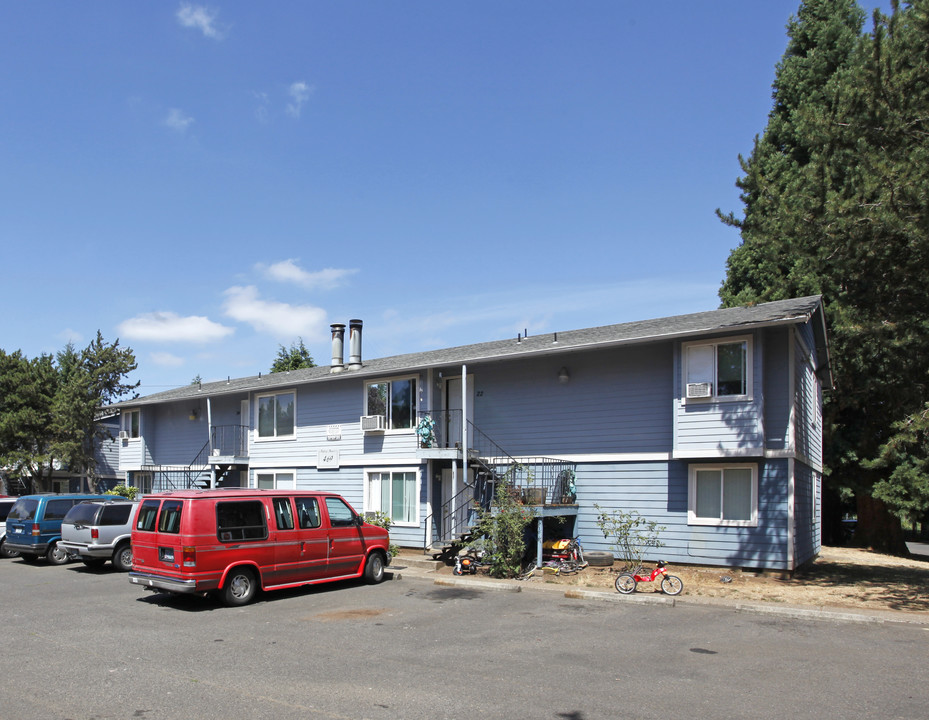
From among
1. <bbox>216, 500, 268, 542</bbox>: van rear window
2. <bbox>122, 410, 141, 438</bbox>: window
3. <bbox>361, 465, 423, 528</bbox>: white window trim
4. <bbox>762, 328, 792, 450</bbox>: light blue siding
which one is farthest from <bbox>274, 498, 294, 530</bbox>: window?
<bbox>122, 410, 141, 438</bbox>: window

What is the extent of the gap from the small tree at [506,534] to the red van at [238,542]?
304 centimetres

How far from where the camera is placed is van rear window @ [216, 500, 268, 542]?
1249 centimetres

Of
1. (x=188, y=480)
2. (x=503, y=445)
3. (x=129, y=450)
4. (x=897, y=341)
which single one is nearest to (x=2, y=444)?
(x=129, y=450)

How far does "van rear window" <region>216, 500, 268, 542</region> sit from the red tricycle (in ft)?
20.8

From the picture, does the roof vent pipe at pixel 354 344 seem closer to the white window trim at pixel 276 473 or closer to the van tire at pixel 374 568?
the white window trim at pixel 276 473

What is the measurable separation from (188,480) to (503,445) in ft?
44.7

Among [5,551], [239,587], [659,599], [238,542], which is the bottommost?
[5,551]

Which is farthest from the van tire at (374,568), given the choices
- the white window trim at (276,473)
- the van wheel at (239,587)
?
the white window trim at (276,473)

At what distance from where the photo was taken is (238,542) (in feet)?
41.6

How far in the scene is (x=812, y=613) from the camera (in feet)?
38.4

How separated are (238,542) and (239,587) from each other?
762mm

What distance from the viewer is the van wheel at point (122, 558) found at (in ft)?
57.5

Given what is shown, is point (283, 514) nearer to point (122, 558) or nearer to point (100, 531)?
point (100, 531)

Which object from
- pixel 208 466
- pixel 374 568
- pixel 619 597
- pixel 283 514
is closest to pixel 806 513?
pixel 619 597
